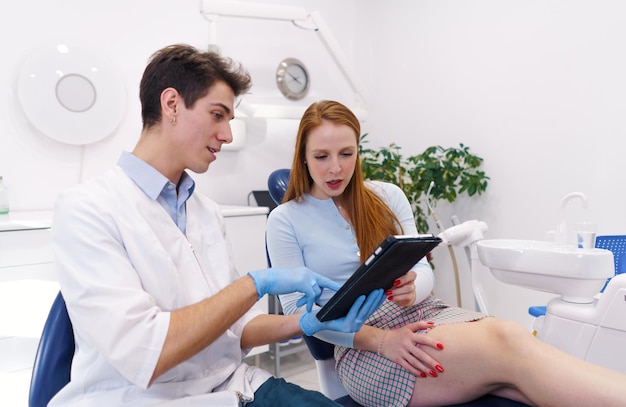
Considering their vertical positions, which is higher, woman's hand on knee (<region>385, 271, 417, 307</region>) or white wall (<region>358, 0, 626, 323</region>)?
white wall (<region>358, 0, 626, 323</region>)

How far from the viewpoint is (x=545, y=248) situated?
1368mm

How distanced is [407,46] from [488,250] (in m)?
2.23

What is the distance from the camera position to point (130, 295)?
871 mm

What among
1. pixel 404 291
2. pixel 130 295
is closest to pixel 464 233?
pixel 404 291

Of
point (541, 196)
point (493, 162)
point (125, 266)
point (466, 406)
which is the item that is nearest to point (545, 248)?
point (466, 406)

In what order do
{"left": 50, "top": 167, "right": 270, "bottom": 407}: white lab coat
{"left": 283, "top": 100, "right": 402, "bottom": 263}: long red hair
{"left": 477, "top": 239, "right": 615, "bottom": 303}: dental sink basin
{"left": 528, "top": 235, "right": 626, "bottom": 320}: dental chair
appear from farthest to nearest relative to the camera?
{"left": 528, "top": 235, "right": 626, "bottom": 320}: dental chair → {"left": 283, "top": 100, "right": 402, "bottom": 263}: long red hair → {"left": 477, "top": 239, "right": 615, "bottom": 303}: dental sink basin → {"left": 50, "top": 167, "right": 270, "bottom": 407}: white lab coat

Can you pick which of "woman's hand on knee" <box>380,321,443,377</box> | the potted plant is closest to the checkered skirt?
"woman's hand on knee" <box>380,321,443,377</box>

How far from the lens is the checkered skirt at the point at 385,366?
115 centimetres

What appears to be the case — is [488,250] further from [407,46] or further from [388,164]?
[407,46]

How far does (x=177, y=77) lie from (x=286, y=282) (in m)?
0.53

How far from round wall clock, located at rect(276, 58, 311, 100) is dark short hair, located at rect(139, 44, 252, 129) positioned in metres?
2.09

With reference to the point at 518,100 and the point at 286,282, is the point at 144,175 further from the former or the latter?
the point at 518,100

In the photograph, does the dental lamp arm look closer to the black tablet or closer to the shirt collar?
the black tablet

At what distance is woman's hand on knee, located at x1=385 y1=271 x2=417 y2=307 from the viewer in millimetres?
1224
